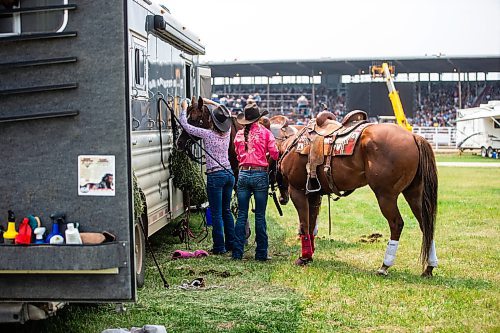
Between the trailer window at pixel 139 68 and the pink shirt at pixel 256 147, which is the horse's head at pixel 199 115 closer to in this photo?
the pink shirt at pixel 256 147

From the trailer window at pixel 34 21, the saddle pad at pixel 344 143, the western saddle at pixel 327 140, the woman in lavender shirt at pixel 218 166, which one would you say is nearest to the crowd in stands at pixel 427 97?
the woman in lavender shirt at pixel 218 166

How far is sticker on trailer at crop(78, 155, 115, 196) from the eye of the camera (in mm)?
4938

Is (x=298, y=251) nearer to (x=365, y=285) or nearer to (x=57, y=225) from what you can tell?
(x=365, y=285)

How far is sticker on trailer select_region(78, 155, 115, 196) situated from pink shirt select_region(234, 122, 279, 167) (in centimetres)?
477

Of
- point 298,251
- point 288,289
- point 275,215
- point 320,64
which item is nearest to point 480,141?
point 320,64

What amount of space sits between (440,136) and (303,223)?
40151 mm

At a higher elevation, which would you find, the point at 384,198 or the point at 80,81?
the point at 80,81

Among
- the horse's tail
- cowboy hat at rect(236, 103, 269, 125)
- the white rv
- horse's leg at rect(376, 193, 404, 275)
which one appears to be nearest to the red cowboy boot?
horse's leg at rect(376, 193, 404, 275)

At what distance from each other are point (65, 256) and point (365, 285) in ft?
13.3

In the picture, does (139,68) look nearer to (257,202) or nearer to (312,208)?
(257,202)

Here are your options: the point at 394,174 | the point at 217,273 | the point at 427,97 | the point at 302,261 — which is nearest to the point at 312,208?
the point at 302,261

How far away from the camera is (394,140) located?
8.66 metres

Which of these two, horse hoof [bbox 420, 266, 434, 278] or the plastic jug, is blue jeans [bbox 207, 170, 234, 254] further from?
the plastic jug

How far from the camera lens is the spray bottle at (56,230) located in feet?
16.2
